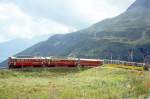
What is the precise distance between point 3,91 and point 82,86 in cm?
1045

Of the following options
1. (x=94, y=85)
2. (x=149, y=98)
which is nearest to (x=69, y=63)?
(x=94, y=85)

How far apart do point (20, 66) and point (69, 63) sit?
1248 centimetres

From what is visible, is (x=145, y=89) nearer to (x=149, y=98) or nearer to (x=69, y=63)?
(x=149, y=98)

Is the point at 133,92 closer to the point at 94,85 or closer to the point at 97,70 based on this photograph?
the point at 94,85

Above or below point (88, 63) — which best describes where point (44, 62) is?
above

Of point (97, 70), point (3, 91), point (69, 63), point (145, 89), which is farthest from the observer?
point (69, 63)

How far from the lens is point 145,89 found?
42531 millimetres

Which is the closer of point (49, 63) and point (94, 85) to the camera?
point (94, 85)

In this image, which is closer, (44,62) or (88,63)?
(44,62)

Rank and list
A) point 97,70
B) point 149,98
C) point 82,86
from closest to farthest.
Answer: point 149,98 < point 82,86 < point 97,70

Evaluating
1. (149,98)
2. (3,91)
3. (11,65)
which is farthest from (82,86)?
(11,65)

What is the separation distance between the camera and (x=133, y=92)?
44000 millimetres

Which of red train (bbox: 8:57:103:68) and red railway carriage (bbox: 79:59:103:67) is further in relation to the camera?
red railway carriage (bbox: 79:59:103:67)

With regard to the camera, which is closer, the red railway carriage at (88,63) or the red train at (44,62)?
the red train at (44,62)
